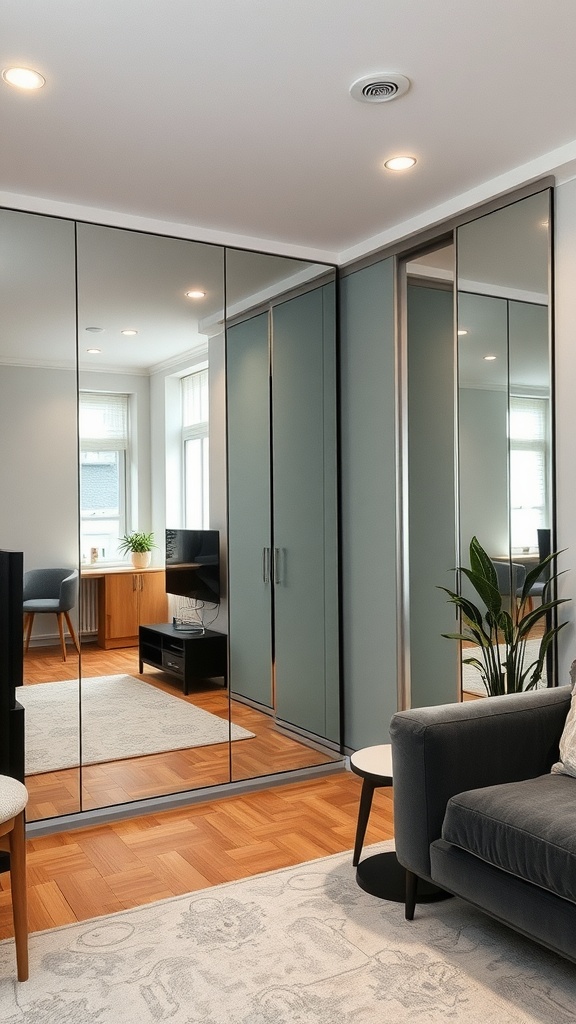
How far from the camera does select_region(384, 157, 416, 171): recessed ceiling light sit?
3.13 metres

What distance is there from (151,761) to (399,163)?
8.86 ft

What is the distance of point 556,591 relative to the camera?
3.18 meters

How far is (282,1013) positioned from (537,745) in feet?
3.71

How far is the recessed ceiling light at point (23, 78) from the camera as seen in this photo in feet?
8.07

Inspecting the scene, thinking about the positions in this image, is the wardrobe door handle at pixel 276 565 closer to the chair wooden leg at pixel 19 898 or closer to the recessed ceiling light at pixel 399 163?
the recessed ceiling light at pixel 399 163

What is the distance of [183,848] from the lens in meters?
3.27

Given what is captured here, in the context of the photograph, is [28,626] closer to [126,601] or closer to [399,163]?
[126,601]

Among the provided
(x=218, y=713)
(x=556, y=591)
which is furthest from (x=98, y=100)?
(x=218, y=713)

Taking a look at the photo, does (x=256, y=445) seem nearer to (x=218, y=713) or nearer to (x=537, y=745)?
(x=218, y=713)

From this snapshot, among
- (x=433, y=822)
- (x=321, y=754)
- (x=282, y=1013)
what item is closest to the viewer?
(x=282, y=1013)

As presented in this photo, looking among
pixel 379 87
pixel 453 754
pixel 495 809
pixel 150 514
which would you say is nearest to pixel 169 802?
pixel 150 514

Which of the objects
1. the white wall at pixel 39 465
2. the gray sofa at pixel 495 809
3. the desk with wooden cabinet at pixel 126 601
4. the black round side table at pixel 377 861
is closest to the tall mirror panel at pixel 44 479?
the white wall at pixel 39 465

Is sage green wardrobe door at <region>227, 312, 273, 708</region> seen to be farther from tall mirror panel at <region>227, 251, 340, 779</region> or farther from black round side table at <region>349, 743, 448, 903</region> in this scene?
black round side table at <region>349, 743, 448, 903</region>

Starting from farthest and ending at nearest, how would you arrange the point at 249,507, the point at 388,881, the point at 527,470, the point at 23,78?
the point at 249,507 < the point at 527,470 < the point at 388,881 < the point at 23,78
